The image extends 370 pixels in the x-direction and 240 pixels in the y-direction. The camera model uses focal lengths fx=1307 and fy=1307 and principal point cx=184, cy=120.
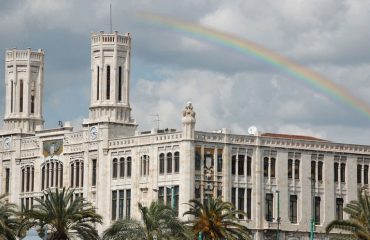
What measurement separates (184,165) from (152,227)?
3030 cm

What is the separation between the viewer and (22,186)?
15625 cm

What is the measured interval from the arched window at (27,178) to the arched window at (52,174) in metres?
2.08

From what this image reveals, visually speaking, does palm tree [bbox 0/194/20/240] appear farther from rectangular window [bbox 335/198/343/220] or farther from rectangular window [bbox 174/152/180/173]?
rectangular window [bbox 335/198/343/220]

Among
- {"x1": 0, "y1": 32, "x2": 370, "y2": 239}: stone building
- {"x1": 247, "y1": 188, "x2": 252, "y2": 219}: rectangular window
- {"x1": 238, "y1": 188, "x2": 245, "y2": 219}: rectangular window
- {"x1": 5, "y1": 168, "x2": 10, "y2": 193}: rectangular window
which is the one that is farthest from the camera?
{"x1": 5, "y1": 168, "x2": 10, "y2": 193}: rectangular window

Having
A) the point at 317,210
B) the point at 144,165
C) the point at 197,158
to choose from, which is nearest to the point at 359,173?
the point at 317,210

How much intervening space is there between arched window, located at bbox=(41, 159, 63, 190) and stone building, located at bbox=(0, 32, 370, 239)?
0.12 m

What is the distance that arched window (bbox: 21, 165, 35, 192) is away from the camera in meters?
156

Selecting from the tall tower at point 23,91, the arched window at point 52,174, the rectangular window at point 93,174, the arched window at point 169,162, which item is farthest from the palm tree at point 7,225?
the tall tower at point 23,91

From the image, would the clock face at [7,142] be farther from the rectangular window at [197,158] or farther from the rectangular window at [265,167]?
the rectangular window at [265,167]

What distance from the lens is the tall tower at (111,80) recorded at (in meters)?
145

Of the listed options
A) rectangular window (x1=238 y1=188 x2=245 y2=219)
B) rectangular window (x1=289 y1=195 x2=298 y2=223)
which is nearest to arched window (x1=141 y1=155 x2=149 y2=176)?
rectangular window (x1=238 y1=188 x2=245 y2=219)

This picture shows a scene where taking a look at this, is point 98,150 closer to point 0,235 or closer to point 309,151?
point 309,151

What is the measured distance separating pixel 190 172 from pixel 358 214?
3604 centimetres

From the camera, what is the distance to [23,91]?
158500 millimetres
